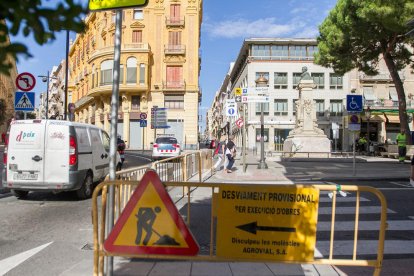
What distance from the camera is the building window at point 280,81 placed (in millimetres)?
53469

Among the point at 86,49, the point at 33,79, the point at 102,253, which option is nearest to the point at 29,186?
the point at 33,79

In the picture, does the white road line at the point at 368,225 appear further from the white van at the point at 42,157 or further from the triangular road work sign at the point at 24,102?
the triangular road work sign at the point at 24,102

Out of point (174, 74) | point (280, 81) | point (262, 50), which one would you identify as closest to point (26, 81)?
point (174, 74)

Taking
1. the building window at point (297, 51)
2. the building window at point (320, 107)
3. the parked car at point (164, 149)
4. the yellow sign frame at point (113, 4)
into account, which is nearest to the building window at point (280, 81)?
the building window at point (297, 51)

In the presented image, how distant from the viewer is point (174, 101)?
159 ft

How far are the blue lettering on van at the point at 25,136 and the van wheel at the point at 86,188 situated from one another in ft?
5.16

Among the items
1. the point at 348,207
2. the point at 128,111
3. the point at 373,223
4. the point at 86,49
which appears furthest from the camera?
the point at 86,49

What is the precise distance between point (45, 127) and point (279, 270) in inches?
264

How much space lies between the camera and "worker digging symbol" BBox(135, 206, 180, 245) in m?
3.70

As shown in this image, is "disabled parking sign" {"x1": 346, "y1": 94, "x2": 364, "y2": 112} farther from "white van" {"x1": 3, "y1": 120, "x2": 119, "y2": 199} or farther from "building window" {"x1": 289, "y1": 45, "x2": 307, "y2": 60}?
"building window" {"x1": 289, "y1": 45, "x2": 307, "y2": 60}

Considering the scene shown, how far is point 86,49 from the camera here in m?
62.9

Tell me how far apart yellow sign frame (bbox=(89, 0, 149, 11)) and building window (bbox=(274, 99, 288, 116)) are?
5070cm

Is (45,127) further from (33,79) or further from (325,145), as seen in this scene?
(325,145)

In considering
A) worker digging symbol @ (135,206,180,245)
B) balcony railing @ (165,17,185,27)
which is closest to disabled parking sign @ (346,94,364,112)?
worker digging symbol @ (135,206,180,245)
